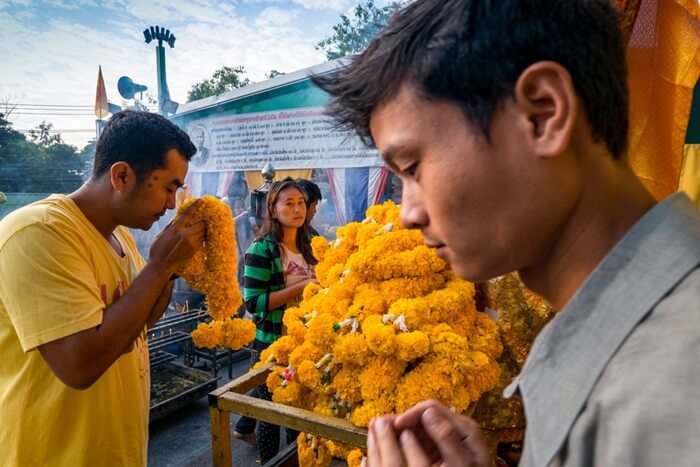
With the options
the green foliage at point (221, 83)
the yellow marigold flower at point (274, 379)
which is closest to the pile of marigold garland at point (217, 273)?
the yellow marigold flower at point (274, 379)

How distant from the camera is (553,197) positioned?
2.19ft

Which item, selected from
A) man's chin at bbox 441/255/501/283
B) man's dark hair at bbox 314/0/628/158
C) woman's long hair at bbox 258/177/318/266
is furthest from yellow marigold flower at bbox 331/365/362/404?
woman's long hair at bbox 258/177/318/266

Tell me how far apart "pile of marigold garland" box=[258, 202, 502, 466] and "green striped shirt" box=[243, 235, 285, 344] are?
62.7 inches

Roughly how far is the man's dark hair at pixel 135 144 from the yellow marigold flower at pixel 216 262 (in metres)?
0.36

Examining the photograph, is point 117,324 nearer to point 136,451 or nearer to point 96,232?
point 96,232

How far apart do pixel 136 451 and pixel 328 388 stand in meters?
1.07

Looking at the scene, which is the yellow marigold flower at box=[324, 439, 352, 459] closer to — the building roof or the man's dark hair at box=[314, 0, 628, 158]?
the man's dark hair at box=[314, 0, 628, 158]

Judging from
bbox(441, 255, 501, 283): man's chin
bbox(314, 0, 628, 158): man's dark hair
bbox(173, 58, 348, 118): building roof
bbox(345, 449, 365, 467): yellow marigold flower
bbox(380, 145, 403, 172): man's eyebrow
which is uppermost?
bbox(173, 58, 348, 118): building roof

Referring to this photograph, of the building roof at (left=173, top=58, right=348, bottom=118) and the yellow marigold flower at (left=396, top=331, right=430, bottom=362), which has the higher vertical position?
the building roof at (left=173, top=58, right=348, bottom=118)

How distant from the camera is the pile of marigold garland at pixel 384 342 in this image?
1.38m

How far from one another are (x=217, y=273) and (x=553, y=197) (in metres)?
1.95

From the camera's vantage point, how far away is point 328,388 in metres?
1.57

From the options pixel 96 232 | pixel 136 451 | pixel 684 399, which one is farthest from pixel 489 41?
pixel 136 451

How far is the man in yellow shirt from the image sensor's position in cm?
151
